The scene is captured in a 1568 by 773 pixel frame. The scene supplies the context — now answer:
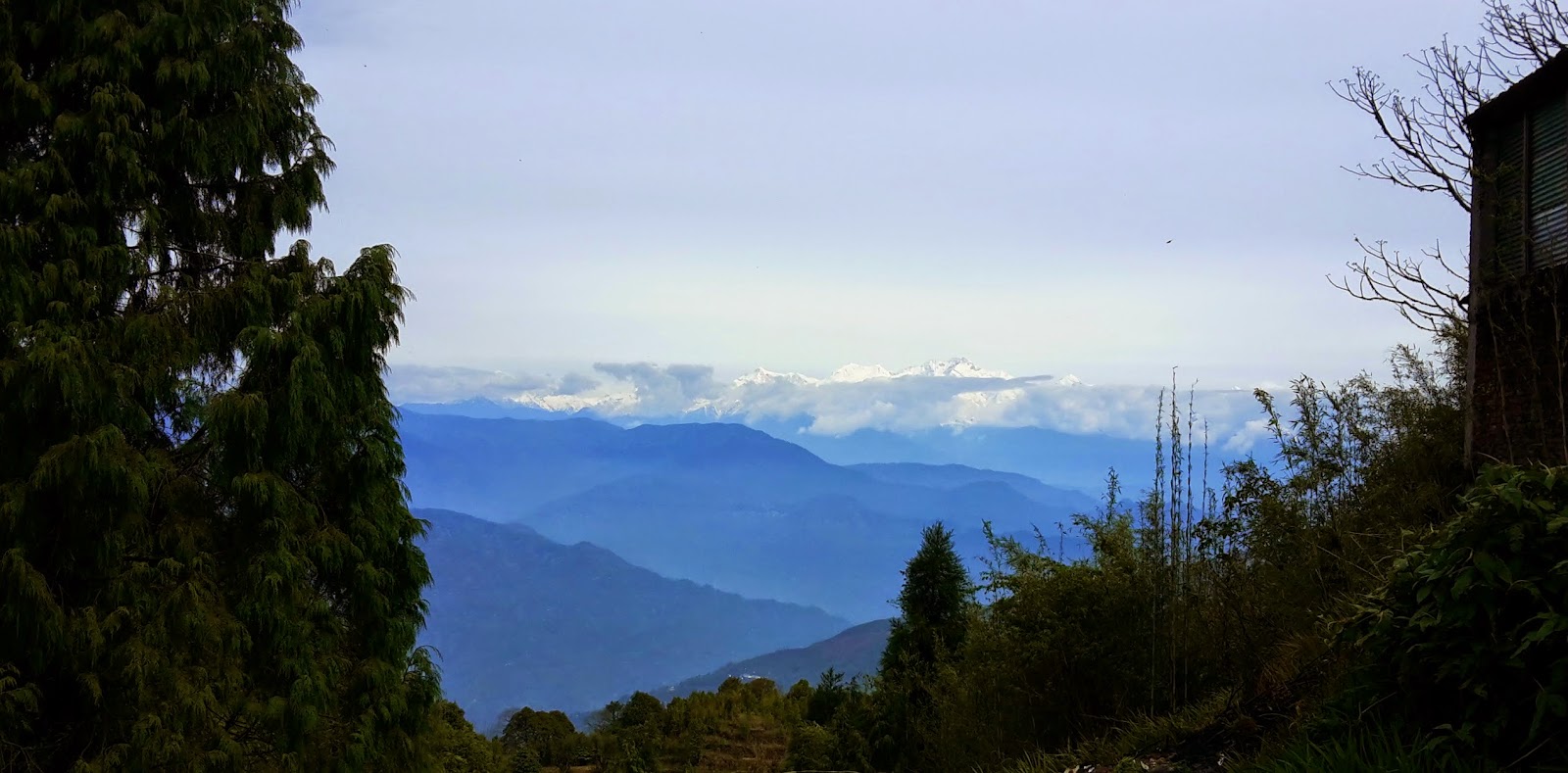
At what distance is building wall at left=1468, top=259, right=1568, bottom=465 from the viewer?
8.52 m

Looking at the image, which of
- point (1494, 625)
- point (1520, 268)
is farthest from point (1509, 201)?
point (1494, 625)

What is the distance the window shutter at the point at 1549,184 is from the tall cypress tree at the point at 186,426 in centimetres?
Answer: 1119

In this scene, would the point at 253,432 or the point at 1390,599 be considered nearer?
the point at 1390,599

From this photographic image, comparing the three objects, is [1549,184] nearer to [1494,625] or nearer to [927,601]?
[1494,625]

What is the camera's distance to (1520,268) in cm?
898

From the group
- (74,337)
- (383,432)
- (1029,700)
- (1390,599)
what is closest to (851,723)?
(1029,700)

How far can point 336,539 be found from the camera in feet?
32.2

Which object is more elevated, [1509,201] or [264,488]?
[1509,201]

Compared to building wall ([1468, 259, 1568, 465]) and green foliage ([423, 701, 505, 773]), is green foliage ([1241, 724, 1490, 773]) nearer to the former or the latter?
building wall ([1468, 259, 1568, 465])

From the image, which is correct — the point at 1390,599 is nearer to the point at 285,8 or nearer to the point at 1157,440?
the point at 1157,440

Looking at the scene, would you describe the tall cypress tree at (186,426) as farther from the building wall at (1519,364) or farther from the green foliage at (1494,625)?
the building wall at (1519,364)

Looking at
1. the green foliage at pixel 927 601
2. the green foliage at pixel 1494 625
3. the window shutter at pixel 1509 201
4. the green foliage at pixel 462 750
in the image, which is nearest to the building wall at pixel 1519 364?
the window shutter at pixel 1509 201

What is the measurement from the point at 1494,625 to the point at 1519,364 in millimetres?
7147

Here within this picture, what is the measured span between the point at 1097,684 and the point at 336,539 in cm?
830
